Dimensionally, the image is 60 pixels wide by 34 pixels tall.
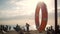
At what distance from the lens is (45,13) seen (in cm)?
231

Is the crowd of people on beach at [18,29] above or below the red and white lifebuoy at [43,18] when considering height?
below

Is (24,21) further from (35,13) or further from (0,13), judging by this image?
(0,13)

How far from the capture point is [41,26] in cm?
232

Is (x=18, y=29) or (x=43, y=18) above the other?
(x=43, y=18)

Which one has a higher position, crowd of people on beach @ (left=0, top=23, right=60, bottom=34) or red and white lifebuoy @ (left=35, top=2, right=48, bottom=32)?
red and white lifebuoy @ (left=35, top=2, right=48, bottom=32)

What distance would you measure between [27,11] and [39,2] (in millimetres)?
194

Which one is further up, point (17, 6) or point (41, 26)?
point (17, 6)

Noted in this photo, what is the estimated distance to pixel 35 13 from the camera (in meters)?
2.28

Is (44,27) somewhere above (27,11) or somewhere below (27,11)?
below

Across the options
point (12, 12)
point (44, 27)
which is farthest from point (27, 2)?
point (44, 27)

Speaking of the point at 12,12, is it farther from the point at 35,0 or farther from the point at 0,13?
the point at 35,0

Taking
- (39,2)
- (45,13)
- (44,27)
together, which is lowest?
(44,27)

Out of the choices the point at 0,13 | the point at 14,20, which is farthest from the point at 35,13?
the point at 0,13

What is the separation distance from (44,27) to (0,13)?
0.57 metres
